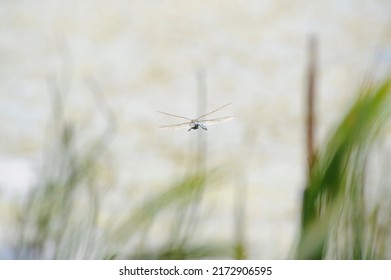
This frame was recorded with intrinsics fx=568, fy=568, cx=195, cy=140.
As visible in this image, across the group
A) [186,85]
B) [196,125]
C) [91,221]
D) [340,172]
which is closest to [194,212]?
[91,221]

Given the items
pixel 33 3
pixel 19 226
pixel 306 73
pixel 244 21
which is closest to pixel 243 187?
pixel 306 73

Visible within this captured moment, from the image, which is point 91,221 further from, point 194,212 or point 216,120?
point 216,120

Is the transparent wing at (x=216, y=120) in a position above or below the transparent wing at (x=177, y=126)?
above

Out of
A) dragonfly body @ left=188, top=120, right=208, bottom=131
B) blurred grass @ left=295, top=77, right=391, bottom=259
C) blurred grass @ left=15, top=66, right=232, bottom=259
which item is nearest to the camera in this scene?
blurred grass @ left=295, top=77, right=391, bottom=259

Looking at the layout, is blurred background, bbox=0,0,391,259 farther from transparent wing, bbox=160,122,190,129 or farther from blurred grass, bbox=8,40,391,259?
blurred grass, bbox=8,40,391,259

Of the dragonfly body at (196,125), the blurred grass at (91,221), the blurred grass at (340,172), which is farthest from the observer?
the dragonfly body at (196,125)

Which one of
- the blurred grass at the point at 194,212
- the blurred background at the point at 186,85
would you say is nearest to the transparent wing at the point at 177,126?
the blurred background at the point at 186,85

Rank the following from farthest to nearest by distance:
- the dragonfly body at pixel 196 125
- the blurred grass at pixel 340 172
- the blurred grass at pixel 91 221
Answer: the dragonfly body at pixel 196 125 < the blurred grass at pixel 91 221 < the blurred grass at pixel 340 172

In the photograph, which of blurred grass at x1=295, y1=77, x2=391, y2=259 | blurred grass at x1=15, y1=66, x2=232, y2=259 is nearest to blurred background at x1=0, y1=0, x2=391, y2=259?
blurred grass at x1=15, y1=66, x2=232, y2=259

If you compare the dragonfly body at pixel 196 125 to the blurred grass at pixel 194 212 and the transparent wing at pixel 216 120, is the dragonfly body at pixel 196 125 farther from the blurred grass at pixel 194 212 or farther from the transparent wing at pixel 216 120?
the blurred grass at pixel 194 212
